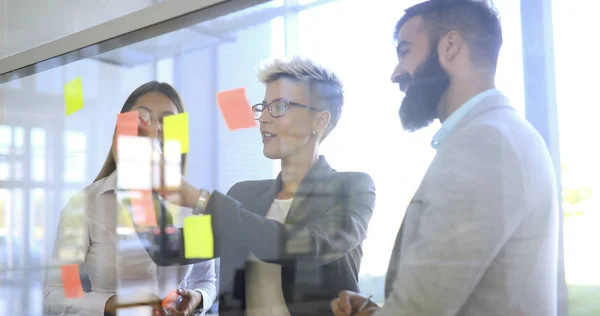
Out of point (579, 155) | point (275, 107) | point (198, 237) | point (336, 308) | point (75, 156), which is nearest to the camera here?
point (579, 155)

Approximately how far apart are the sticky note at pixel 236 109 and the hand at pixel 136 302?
474 mm

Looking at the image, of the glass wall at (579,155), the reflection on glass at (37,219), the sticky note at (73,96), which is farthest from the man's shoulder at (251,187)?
the reflection on glass at (37,219)

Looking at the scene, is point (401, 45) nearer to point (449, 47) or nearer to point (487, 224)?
point (449, 47)

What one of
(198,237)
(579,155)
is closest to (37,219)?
(198,237)

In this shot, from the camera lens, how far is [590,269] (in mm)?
882

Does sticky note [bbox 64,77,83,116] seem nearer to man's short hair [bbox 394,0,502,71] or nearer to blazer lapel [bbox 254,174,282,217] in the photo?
blazer lapel [bbox 254,174,282,217]

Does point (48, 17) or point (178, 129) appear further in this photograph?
point (48, 17)

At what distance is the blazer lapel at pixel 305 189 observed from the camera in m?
1.15

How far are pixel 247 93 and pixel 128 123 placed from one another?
43cm

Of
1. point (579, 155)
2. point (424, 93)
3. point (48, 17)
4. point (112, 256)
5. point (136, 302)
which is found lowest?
point (136, 302)

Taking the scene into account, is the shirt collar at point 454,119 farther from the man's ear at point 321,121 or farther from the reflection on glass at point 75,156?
the reflection on glass at point 75,156

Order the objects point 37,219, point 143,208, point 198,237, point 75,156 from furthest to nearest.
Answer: point 37,219 < point 75,156 < point 143,208 < point 198,237

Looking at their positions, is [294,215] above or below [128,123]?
below

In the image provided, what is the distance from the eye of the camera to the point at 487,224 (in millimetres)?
932
